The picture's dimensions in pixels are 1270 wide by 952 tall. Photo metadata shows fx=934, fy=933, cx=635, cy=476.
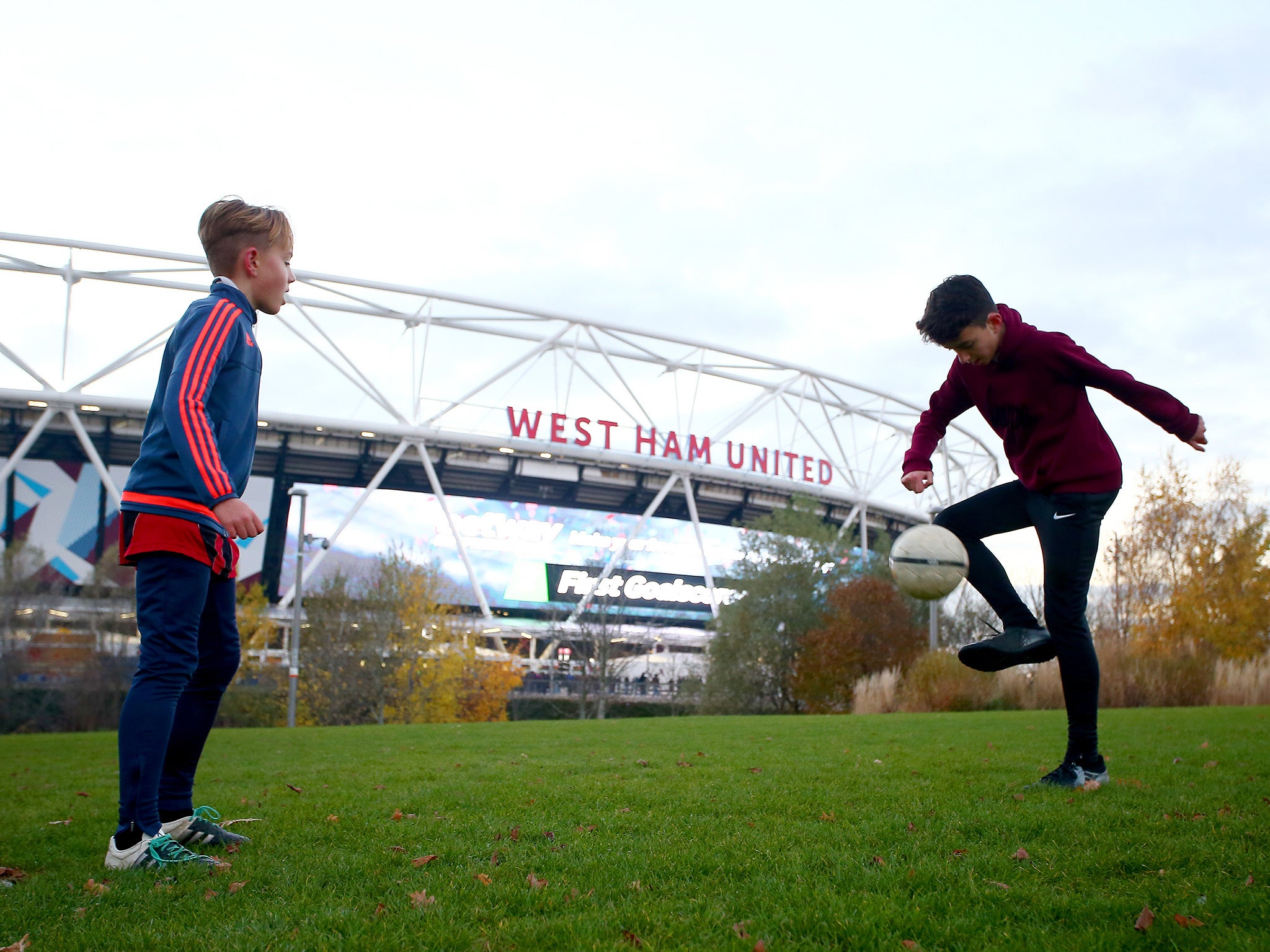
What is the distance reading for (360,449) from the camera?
38375 millimetres

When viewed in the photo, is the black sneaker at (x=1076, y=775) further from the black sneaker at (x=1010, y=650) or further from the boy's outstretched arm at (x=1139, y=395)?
the boy's outstretched arm at (x=1139, y=395)

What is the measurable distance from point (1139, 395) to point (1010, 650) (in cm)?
118

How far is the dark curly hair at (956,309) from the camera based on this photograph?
12.8ft

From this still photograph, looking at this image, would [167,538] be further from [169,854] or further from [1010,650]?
[1010,650]

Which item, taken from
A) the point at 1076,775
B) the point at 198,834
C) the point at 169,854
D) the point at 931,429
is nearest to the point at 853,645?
the point at 931,429

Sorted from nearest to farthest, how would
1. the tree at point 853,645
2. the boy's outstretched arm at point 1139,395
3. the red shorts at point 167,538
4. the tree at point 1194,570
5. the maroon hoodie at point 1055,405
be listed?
1. the red shorts at point 167,538
2. the boy's outstretched arm at point 1139,395
3. the maroon hoodie at point 1055,405
4. the tree at point 1194,570
5. the tree at point 853,645

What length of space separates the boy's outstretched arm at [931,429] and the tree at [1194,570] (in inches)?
644

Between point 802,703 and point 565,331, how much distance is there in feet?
59.2

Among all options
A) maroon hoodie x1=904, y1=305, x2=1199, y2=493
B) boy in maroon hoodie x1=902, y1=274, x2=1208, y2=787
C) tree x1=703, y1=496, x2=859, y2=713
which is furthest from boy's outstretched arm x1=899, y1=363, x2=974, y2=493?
tree x1=703, y1=496, x2=859, y2=713

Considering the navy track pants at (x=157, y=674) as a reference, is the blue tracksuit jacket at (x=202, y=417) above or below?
above

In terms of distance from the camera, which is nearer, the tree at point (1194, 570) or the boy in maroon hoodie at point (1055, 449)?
the boy in maroon hoodie at point (1055, 449)

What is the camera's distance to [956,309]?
12.8 feet

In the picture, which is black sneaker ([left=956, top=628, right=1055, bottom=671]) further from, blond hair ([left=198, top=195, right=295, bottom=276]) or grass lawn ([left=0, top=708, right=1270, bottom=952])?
blond hair ([left=198, top=195, right=295, bottom=276])

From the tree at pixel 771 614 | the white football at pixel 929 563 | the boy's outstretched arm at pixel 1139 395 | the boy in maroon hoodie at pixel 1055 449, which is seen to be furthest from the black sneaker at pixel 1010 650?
the tree at pixel 771 614
